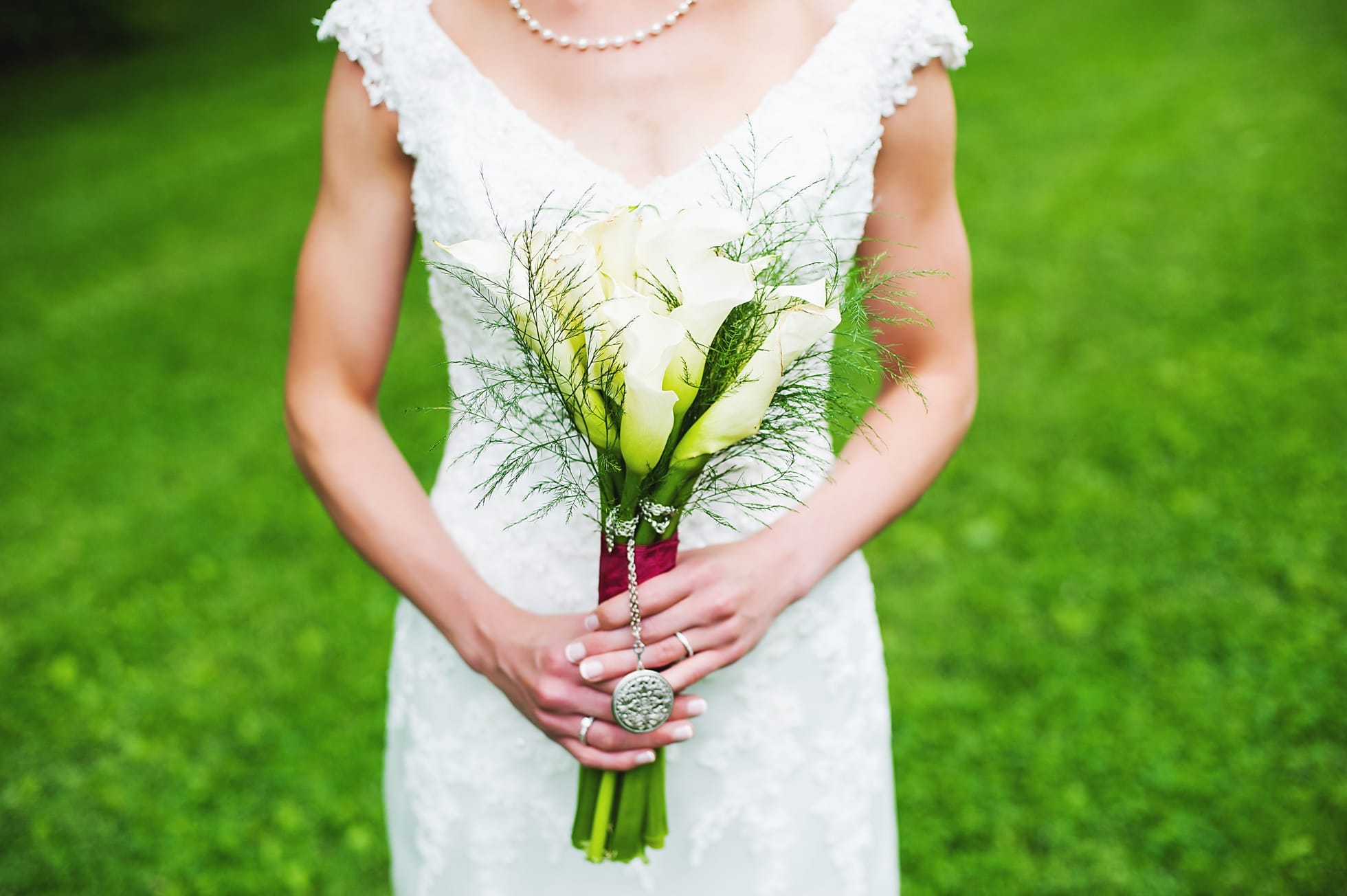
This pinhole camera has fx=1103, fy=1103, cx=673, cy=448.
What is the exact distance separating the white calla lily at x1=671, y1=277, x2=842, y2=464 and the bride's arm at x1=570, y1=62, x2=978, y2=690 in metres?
0.34

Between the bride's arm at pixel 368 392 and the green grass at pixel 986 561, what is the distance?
2.27m

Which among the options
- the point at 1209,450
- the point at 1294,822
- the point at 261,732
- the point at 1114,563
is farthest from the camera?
the point at 1209,450

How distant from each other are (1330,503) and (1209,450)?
61 cm

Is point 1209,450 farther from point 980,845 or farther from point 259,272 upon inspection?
point 259,272

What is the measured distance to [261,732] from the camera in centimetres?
425

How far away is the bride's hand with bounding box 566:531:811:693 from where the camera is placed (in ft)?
5.45

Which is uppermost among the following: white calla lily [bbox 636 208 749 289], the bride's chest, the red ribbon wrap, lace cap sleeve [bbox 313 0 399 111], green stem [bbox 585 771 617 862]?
lace cap sleeve [bbox 313 0 399 111]

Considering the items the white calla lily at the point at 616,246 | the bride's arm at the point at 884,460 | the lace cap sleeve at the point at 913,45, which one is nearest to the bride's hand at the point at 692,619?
the bride's arm at the point at 884,460

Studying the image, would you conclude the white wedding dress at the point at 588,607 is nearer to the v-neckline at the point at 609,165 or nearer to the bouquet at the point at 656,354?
the v-neckline at the point at 609,165

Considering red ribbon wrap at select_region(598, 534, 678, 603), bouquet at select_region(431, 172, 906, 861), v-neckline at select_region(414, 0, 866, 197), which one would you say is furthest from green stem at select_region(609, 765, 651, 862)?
v-neckline at select_region(414, 0, 866, 197)

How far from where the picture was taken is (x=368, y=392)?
199 centimetres

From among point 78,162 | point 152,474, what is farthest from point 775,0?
point 78,162

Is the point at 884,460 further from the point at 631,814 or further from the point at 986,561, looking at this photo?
the point at 986,561

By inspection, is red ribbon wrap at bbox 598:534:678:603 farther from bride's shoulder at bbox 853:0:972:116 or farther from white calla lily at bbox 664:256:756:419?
bride's shoulder at bbox 853:0:972:116
